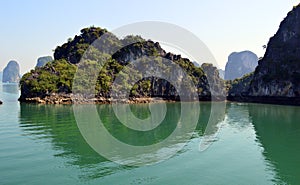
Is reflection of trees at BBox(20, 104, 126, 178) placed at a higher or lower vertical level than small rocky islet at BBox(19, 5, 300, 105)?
lower

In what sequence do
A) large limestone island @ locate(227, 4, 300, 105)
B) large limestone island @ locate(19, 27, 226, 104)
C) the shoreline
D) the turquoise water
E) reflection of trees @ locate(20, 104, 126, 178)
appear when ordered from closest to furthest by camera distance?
the turquoise water < reflection of trees @ locate(20, 104, 126, 178) < the shoreline < large limestone island @ locate(19, 27, 226, 104) < large limestone island @ locate(227, 4, 300, 105)

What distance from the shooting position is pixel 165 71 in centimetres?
11769

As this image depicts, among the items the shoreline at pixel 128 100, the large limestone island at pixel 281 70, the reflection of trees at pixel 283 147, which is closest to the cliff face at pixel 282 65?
the large limestone island at pixel 281 70

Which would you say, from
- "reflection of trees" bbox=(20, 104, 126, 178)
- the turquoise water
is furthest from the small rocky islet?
the turquoise water

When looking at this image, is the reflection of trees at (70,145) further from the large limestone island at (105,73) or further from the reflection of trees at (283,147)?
the large limestone island at (105,73)

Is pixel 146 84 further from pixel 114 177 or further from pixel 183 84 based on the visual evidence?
pixel 114 177

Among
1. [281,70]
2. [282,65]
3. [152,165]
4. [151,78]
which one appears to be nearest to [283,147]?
[152,165]

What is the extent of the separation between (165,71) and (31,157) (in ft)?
320

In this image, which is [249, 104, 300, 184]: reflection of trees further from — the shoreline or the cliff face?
the cliff face

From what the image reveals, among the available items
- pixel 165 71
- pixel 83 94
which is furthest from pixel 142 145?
pixel 165 71

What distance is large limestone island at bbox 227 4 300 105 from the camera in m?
93.8

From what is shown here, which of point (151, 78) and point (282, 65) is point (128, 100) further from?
point (282, 65)

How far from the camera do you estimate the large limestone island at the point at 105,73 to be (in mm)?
83750

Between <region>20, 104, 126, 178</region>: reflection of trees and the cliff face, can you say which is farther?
the cliff face
